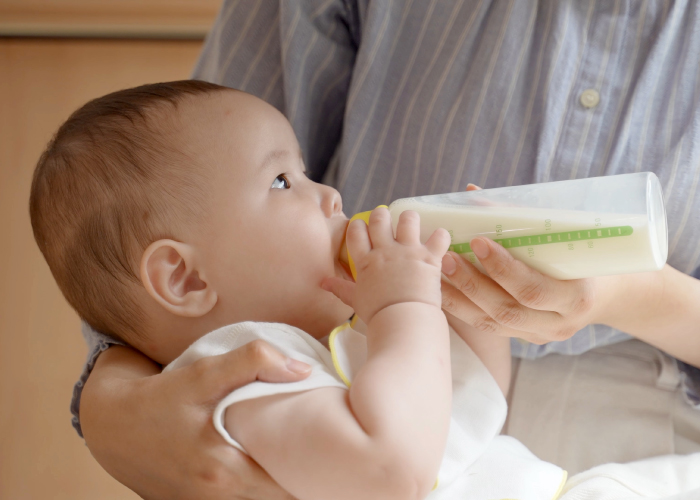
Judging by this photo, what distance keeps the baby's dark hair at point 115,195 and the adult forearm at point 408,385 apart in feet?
0.93

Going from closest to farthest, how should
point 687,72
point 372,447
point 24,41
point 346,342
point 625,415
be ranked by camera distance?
point 372,447 → point 346,342 → point 687,72 → point 625,415 → point 24,41

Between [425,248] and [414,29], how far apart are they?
52cm

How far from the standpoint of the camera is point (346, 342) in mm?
735

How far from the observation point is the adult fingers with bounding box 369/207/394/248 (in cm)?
67

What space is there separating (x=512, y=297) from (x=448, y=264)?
0.09 m

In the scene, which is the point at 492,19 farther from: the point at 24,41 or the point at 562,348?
the point at 24,41

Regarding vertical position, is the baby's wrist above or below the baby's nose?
below

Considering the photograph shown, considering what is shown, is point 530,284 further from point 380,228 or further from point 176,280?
point 176,280

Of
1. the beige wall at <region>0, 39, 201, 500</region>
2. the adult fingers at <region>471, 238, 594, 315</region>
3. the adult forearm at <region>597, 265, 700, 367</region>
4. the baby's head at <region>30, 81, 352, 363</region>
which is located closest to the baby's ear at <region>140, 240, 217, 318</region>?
the baby's head at <region>30, 81, 352, 363</region>

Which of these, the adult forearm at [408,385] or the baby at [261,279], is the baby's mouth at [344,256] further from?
the adult forearm at [408,385]

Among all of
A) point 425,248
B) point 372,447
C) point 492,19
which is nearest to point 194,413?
point 372,447

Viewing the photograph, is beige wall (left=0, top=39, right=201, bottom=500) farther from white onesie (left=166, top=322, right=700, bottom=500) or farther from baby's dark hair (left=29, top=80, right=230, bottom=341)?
white onesie (left=166, top=322, right=700, bottom=500)

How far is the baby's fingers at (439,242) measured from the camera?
64cm

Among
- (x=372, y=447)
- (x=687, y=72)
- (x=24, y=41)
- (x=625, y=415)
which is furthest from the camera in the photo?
(x=24, y=41)
